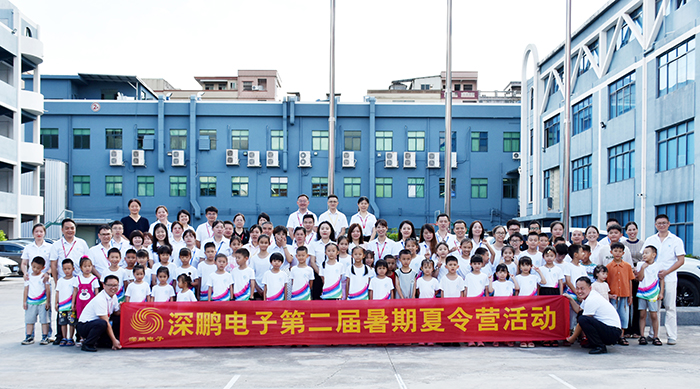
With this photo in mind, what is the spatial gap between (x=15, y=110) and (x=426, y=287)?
25.2 m

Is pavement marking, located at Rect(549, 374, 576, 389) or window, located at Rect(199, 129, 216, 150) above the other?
window, located at Rect(199, 129, 216, 150)

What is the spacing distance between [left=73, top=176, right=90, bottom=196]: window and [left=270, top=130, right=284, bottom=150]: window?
11133 mm

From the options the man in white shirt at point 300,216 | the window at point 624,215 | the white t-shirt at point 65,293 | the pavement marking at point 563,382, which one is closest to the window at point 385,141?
the window at point 624,215

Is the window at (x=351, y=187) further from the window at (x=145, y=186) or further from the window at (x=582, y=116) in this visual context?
the window at (x=582, y=116)

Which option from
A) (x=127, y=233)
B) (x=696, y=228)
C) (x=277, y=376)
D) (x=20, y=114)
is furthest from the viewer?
(x=20, y=114)

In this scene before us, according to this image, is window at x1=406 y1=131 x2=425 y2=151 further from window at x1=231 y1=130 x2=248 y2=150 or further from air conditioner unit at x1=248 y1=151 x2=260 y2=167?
window at x1=231 y1=130 x2=248 y2=150

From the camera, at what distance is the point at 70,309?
8.38 metres

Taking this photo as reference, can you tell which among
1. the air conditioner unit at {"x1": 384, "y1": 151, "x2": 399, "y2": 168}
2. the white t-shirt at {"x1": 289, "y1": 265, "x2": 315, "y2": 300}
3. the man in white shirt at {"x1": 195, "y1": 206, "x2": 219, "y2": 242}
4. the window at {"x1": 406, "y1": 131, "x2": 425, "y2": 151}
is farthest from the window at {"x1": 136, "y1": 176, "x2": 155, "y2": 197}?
the white t-shirt at {"x1": 289, "y1": 265, "x2": 315, "y2": 300}

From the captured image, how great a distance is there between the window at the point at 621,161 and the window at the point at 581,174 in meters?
2.20

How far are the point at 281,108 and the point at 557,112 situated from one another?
15.6m

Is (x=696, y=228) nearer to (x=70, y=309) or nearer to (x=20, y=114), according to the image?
(x=70, y=309)

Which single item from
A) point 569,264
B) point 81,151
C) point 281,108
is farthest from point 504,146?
point 569,264

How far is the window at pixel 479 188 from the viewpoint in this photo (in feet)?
119

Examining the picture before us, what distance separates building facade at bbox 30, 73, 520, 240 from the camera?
3553cm
